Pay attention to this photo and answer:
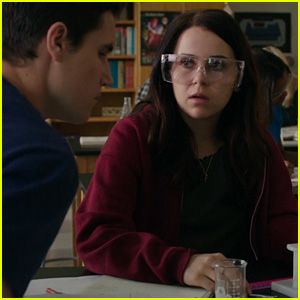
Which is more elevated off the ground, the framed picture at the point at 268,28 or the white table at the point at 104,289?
the framed picture at the point at 268,28

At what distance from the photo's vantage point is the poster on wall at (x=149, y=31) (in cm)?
573

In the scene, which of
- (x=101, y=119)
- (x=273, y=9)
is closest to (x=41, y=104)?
(x=101, y=119)

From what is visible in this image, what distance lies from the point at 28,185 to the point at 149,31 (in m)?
5.10

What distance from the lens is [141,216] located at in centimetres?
145

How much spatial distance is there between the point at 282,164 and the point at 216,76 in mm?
321

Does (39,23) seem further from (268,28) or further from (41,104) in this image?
(268,28)

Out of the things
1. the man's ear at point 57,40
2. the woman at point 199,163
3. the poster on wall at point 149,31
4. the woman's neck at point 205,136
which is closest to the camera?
the man's ear at point 57,40

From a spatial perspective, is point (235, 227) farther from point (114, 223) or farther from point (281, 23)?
point (281, 23)

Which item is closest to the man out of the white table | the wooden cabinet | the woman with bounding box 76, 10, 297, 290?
the white table

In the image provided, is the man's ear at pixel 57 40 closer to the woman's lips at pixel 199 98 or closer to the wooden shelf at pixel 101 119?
→ the woman's lips at pixel 199 98

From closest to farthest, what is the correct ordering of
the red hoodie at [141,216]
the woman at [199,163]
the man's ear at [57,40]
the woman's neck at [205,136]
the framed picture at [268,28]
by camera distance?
the man's ear at [57,40]
the red hoodie at [141,216]
the woman at [199,163]
the woman's neck at [205,136]
the framed picture at [268,28]

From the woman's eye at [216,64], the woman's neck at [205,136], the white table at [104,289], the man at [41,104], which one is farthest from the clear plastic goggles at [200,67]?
the white table at [104,289]

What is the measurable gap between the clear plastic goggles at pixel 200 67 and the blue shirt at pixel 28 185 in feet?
2.08

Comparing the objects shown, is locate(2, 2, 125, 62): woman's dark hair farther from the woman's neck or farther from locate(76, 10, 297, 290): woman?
the woman's neck
